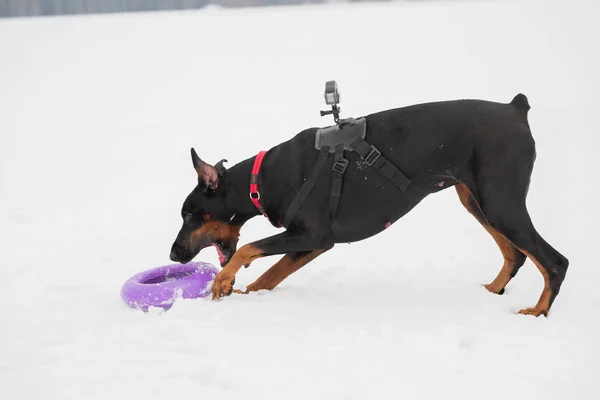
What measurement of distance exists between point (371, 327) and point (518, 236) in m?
1.27

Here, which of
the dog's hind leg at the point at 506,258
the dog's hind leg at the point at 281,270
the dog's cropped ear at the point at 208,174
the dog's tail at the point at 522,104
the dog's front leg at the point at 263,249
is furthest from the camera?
the dog's hind leg at the point at 281,270

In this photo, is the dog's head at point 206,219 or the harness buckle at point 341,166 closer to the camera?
the harness buckle at point 341,166

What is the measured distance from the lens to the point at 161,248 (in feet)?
22.4

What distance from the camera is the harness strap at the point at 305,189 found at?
186 inches

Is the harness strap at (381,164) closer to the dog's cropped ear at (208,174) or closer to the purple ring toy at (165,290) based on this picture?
the dog's cropped ear at (208,174)

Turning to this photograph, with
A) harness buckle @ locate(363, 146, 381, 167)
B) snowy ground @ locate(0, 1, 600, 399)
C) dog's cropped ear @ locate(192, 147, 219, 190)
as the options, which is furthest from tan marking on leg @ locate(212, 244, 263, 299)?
harness buckle @ locate(363, 146, 381, 167)

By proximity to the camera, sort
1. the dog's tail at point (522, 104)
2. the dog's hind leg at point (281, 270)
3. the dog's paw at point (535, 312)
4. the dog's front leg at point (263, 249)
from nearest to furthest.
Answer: the dog's paw at point (535, 312), the dog's tail at point (522, 104), the dog's front leg at point (263, 249), the dog's hind leg at point (281, 270)

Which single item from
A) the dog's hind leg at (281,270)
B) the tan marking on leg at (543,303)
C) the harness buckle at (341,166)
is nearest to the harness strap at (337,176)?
the harness buckle at (341,166)

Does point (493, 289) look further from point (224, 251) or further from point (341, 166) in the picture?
point (224, 251)

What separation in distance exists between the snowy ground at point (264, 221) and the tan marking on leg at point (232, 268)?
12cm

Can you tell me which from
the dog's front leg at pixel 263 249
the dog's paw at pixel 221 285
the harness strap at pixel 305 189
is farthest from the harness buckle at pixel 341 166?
the dog's paw at pixel 221 285

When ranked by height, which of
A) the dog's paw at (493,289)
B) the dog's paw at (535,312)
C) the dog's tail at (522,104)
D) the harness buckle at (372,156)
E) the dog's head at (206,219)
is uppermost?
the dog's tail at (522,104)

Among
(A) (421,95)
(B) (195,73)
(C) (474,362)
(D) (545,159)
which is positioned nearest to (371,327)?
(C) (474,362)

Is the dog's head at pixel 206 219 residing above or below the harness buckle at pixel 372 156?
below
